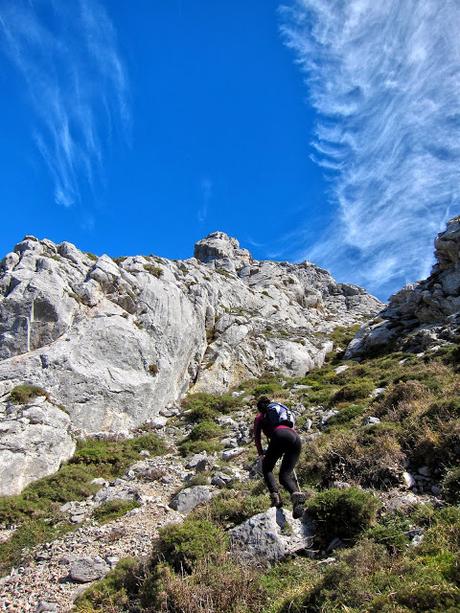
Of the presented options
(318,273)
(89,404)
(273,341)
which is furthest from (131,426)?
(318,273)

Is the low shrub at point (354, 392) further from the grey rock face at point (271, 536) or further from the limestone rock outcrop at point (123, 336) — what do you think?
the grey rock face at point (271, 536)

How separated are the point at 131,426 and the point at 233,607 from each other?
56.1 ft

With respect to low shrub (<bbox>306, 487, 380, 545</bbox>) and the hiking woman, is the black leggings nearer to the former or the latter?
the hiking woman

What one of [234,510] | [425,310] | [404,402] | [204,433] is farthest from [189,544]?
[425,310]

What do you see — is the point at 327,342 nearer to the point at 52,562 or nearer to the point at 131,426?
the point at 131,426

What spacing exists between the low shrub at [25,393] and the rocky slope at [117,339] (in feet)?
0.93

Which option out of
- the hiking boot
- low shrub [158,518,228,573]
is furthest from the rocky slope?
the hiking boot

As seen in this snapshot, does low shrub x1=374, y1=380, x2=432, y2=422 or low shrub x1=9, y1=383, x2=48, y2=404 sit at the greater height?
low shrub x1=9, y1=383, x2=48, y2=404

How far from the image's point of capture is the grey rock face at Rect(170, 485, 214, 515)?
472 inches

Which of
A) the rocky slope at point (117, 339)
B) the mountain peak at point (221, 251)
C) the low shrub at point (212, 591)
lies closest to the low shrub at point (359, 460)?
the low shrub at point (212, 591)

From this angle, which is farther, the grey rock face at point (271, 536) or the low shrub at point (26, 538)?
the low shrub at point (26, 538)

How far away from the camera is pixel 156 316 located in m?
28.8

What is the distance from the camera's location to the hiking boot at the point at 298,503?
337 inches

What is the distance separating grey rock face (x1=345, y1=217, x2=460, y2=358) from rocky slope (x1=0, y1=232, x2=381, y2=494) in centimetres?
565
